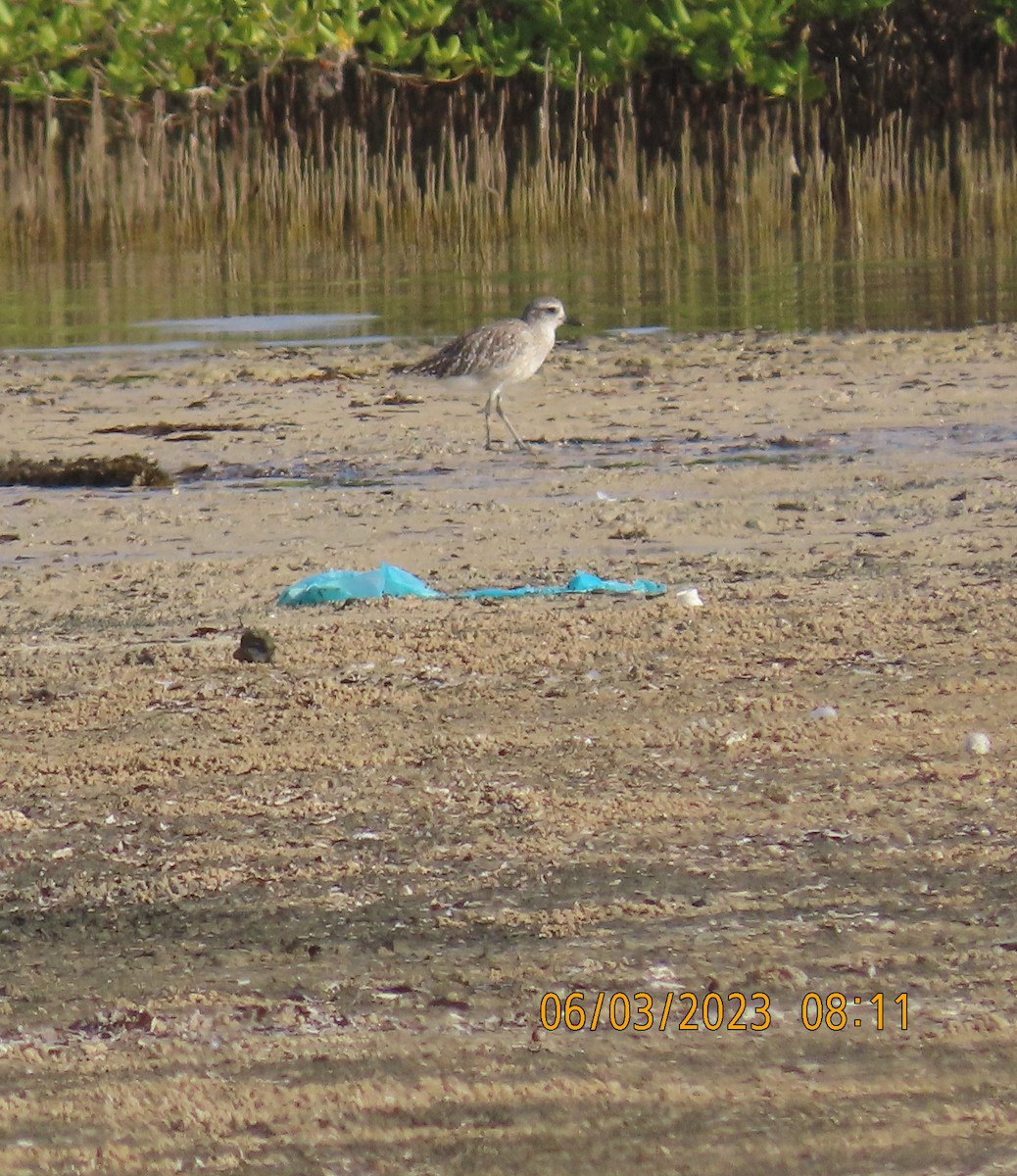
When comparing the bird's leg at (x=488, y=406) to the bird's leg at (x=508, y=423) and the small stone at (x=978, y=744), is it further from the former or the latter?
the small stone at (x=978, y=744)

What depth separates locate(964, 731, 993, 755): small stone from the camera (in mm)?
4945

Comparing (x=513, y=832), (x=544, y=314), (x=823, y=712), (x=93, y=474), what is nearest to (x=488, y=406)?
(x=544, y=314)

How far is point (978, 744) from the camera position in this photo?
16.3ft

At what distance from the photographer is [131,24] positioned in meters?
24.3

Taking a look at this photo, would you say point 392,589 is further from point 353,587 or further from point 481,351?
point 481,351

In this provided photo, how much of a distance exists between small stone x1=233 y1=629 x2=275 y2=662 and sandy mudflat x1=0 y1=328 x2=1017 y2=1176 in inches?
2.5

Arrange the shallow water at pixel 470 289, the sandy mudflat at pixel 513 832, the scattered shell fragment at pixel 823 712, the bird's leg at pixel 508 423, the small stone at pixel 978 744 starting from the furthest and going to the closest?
the shallow water at pixel 470 289 < the bird's leg at pixel 508 423 < the scattered shell fragment at pixel 823 712 < the small stone at pixel 978 744 < the sandy mudflat at pixel 513 832

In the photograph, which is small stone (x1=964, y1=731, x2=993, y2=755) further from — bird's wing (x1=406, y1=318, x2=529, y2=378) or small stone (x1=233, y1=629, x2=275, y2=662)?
bird's wing (x1=406, y1=318, x2=529, y2=378)

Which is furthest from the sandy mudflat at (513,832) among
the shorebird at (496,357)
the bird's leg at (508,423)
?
the shorebird at (496,357)

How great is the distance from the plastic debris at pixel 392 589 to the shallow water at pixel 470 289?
23.9 ft

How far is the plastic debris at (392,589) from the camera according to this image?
7000mm

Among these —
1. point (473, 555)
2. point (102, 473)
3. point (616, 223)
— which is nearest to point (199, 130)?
point (616, 223)
